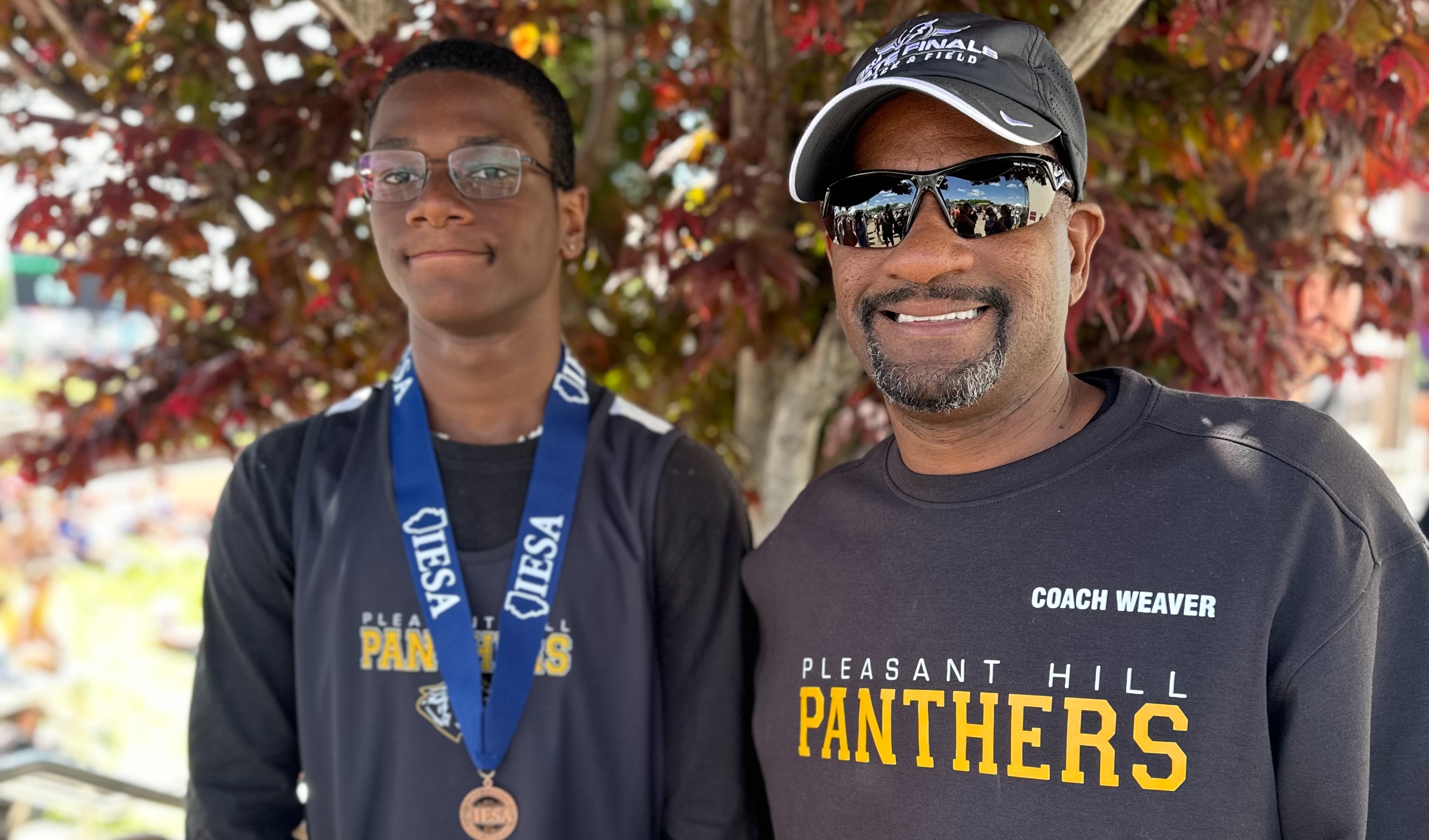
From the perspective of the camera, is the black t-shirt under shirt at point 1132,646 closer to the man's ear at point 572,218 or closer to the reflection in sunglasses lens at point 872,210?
the reflection in sunglasses lens at point 872,210

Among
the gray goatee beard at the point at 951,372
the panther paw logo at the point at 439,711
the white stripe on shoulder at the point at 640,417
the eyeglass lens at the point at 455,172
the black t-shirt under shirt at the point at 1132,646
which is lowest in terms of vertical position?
the panther paw logo at the point at 439,711

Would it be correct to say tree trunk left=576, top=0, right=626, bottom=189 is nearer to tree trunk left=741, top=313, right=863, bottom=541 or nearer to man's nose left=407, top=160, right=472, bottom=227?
tree trunk left=741, top=313, right=863, bottom=541

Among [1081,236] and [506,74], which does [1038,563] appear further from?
[506,74]

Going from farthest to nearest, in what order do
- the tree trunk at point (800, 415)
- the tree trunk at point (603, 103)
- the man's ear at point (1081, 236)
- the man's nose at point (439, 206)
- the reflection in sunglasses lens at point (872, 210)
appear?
the tree trunk at point (603, 103)
the tree trunk at point (800, 415)
the man's nose at point (439, 206)
the man's ear at point (1081, 236)
the reflection in sunglasses lens at point (872, 210)

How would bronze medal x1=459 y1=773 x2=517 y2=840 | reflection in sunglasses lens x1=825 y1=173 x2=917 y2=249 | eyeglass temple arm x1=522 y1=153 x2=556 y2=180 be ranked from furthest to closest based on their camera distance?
eyeglass temple arm x1=522 y1=153 x2=556 y2=180 → bronze medal x1=459 y1=773 x2=517 y2=840 → reflection in sunglasses lens x1=825 y1=173 x2=917 y2=249

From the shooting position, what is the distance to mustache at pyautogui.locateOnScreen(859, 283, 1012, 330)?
5.86ft

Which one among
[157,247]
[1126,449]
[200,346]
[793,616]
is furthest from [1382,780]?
[157,247]

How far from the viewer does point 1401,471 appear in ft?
40.1

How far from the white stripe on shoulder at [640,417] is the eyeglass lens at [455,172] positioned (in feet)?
1.65

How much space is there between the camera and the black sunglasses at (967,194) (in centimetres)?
176

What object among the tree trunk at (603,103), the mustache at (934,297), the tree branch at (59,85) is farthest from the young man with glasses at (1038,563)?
the tree branch at (59,85)

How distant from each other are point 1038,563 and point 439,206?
4.45 feet

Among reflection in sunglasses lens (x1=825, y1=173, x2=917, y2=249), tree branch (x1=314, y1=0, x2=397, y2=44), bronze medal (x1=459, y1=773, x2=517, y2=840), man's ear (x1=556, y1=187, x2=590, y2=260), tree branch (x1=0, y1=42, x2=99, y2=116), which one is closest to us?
reflection in sunglasses lens (x1=825, y1=173, x2=917, y2=249)

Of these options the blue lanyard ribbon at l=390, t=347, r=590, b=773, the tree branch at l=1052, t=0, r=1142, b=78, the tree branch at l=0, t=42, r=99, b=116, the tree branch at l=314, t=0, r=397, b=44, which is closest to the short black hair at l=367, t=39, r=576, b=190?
the tree branch at l=314, t=0, r=397, b=44
